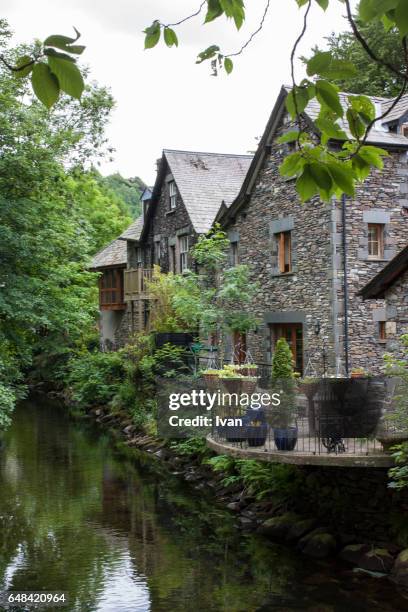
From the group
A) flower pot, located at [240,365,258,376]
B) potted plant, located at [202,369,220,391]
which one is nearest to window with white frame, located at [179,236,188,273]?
flower pot, located at [240,365,258,376]

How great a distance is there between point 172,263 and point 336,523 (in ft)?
61.2

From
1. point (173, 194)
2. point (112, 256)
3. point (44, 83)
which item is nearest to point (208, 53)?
point (44, 83)

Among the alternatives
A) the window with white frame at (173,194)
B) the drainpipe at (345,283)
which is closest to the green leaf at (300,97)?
the drainpipe at (345,283)

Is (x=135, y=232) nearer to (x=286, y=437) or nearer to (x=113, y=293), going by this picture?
(x=113, y=293)

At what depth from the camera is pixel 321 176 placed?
2.62 metres

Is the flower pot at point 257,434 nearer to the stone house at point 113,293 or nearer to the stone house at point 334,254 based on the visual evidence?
the stone house at point 334,254

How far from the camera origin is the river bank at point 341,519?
11.9 m

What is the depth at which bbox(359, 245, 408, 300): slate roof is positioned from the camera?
520 inches

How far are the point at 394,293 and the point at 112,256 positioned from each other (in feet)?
86.9

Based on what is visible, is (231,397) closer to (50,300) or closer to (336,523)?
(336,523)

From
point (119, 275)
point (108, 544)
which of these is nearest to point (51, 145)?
Answer: point (108, 544)

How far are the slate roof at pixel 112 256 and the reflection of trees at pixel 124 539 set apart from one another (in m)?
17.8

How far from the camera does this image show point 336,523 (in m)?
13.1

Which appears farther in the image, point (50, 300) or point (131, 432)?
point (131, 432)
